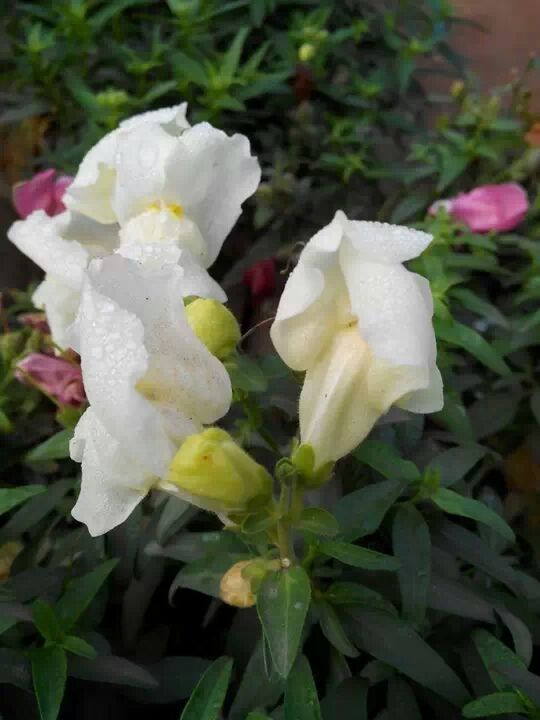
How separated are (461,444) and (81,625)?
0.38m

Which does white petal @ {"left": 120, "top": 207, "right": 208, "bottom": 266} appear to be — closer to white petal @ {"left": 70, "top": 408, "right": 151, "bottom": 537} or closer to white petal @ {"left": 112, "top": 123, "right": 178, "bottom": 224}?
white petal @ {"left": 112, "top": 123, "right": 178, "bottom": 224}

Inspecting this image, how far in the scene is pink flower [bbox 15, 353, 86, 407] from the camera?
721mm

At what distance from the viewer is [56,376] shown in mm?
734

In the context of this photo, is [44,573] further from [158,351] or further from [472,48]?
[472,48]

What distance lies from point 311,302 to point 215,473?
0.33 ft

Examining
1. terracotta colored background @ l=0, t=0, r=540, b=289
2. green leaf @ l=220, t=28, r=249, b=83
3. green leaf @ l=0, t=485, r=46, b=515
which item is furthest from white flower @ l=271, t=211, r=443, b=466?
terracotta colored background @ l=0, t=0, r=540, b=289

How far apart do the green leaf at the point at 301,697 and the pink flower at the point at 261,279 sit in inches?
23.7

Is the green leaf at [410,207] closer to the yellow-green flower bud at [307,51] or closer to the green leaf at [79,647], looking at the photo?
the yellow-green flower bud at [307,51]

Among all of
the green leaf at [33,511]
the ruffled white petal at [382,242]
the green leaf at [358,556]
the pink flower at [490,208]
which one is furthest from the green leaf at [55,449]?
the pink flower at [490,208]

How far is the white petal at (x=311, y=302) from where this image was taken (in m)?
0.40

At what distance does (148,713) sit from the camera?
2.29 ft

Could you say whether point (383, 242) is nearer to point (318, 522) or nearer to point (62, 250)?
point (318, 522)

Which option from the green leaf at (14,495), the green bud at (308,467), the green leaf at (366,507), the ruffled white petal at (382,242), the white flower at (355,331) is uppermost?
the ruffled white petal at (382,242)

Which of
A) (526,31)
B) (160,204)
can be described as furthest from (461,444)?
(526,31)
